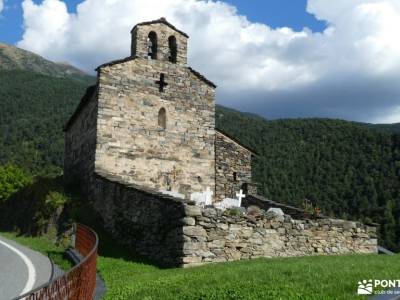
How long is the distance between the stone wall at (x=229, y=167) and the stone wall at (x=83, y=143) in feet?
20.3

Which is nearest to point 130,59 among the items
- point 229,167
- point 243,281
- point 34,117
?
point 229,167

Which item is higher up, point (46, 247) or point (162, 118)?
point (162, 118)

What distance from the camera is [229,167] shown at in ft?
74.6

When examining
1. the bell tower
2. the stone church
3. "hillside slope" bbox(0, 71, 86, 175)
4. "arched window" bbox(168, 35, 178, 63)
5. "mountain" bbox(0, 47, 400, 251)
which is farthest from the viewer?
"hillside slope" bbox(0, 71, 86, 175)

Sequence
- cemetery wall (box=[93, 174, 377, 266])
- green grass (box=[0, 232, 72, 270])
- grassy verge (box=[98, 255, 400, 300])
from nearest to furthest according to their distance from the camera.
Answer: grassy verge (box=[98, 255, 400, 300])
cemetery wall (box=[93, 174, 377, 266])
green grass (box=[0, 232, 72, 270])

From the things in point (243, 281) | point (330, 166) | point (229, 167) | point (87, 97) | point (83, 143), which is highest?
point (87, 97)

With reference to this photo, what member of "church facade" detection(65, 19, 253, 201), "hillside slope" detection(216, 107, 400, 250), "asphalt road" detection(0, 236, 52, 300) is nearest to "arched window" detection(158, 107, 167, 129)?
"church facade" detection(65, 19, 253, 201)

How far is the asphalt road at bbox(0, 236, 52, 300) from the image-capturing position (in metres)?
9.00

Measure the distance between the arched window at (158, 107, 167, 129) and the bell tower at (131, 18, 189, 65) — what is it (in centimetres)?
240

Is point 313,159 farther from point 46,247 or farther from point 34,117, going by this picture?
point 34,117

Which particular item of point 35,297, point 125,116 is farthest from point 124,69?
point 35,297

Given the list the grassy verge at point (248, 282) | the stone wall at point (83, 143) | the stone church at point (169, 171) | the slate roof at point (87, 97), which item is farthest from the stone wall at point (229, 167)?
the grassy verge at point (248, 282)

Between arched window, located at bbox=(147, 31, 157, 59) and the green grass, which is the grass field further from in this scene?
arched window, located at bbox=(147, 31, 157, 59)

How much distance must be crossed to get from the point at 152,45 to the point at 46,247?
33.9ft
